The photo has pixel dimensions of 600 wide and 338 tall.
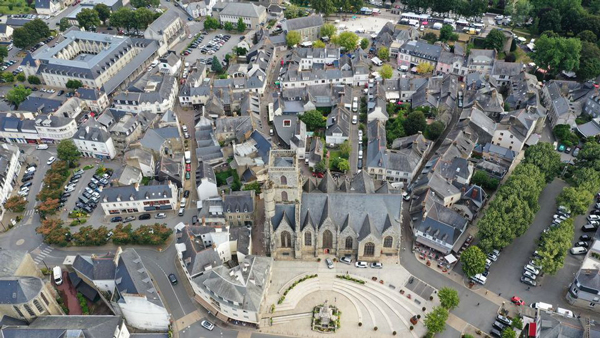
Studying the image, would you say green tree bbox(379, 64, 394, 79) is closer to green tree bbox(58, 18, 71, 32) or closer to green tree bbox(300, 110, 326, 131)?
green tree bbox(300, 110, 326, 131)

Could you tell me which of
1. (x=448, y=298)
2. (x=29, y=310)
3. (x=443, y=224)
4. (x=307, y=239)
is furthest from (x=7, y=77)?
(x=448, y=298)

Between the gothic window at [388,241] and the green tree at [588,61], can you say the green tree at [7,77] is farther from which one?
the green tree at [588,61]

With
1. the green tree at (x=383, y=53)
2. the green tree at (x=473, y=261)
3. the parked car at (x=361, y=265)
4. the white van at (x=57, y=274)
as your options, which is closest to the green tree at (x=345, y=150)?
the parked car at (x=361, y=265)

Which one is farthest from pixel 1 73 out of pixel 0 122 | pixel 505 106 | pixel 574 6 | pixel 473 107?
pixel 574 6

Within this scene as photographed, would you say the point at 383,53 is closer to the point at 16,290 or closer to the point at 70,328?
the point at 70,328

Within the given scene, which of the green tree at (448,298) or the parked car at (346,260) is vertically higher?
the green tree at (448,298)

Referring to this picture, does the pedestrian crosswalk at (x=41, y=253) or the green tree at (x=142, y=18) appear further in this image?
the green tree at (x=142, y=18)

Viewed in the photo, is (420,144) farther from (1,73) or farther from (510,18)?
(1,73)
